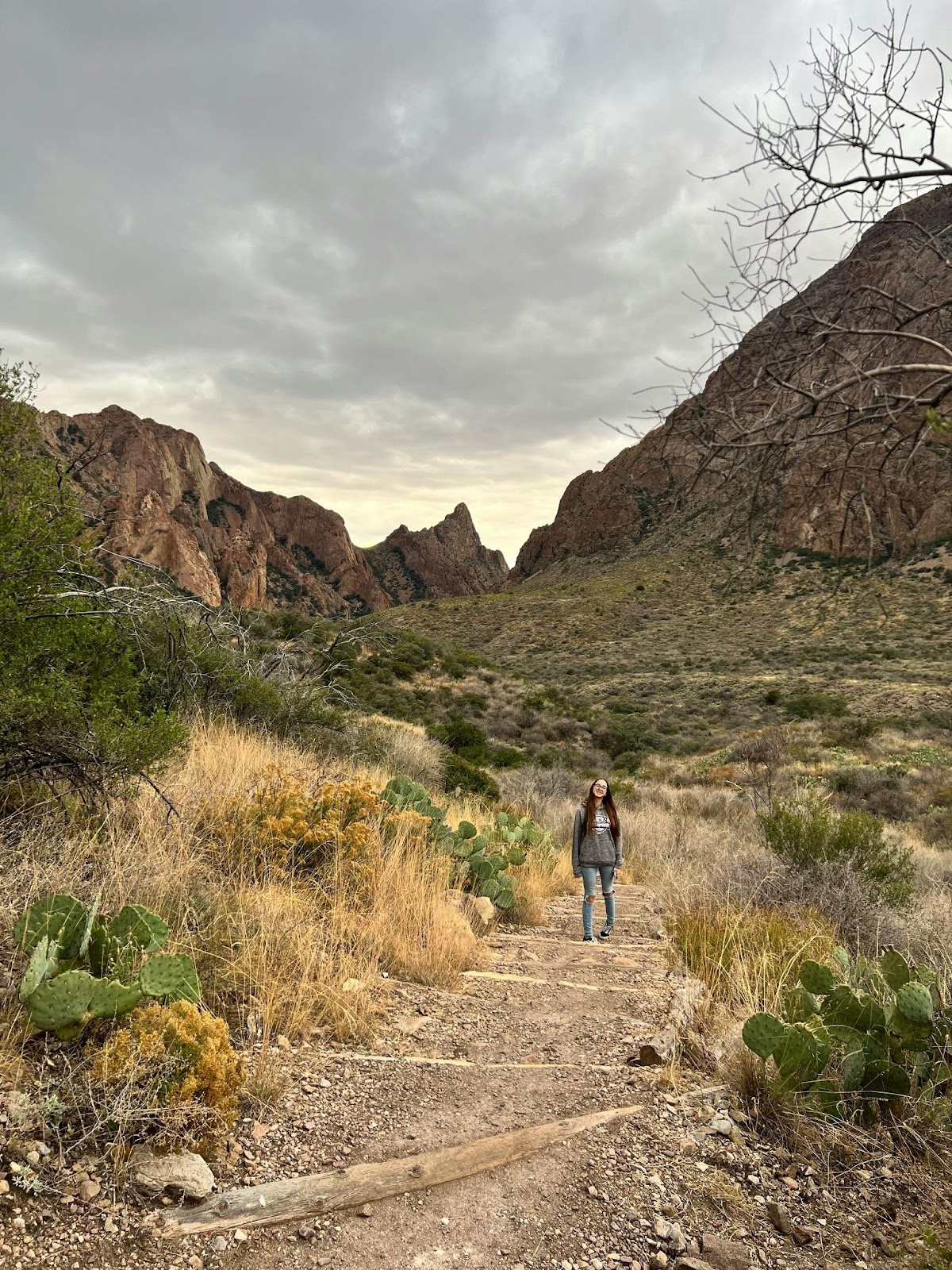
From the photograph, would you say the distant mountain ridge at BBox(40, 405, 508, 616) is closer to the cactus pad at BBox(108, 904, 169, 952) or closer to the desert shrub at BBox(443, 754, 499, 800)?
the desert shrub at BBox(443, 754, 499, 800)

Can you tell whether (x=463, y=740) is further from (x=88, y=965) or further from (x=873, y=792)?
(x=88, y=965)

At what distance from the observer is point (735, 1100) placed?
2.99 meters

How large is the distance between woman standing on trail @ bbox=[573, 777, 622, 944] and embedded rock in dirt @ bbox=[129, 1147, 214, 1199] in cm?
481

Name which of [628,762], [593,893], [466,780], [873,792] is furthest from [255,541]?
[593,893]

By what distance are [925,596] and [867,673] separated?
17.2 metres

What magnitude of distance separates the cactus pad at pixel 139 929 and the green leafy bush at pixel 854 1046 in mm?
2573

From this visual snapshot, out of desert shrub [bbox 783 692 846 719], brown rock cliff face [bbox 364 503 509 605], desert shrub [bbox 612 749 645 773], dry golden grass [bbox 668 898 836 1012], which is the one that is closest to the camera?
dry golden grass [bbox 668 898 836 1012]

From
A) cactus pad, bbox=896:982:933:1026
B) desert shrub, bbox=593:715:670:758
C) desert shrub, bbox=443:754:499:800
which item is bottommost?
desert shrub, bbox=593:715:670:758

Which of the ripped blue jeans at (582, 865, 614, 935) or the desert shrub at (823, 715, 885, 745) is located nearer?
the ripped blue jeans at (582, 865, 614, 935)

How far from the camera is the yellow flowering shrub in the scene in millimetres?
4727

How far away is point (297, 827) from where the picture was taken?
4.87 m

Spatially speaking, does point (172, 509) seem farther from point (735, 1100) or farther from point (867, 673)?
point (735, 1100)

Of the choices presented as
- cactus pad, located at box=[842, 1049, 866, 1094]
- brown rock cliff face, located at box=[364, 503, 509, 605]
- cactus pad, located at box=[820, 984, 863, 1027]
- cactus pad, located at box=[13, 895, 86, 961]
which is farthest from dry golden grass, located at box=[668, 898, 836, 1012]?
brown rock cliff face, located at box=[364, 503, 509, 605]

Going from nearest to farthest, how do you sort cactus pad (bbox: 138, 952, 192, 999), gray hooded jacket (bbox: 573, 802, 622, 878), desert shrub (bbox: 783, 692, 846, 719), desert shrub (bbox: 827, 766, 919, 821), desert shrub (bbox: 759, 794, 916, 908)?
cactus pad (bbox: 138, 952, 192, 999), gray hooded jacket (bbox: 573, 802, 622, 878), desert shrub (bbox: 759, 794, 916, 908), desert shrub (bbox: 827, 766, 919, 821), desert shrub (bbox: 783, 692, 846, 719)
